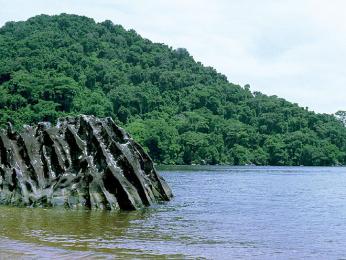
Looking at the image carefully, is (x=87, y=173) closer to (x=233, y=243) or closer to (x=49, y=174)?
(x=49, y=174)

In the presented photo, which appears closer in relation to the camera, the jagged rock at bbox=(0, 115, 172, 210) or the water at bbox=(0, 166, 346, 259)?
the water at bbox=(0, 166, 346, 259)

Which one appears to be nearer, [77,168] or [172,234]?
[172,234]

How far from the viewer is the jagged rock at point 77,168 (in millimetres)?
36812

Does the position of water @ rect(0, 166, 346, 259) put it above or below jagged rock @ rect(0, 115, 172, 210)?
below

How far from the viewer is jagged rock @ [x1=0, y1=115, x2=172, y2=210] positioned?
36812 mm

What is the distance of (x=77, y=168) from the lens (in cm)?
4022

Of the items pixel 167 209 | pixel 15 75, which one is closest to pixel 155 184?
pixel 167 209

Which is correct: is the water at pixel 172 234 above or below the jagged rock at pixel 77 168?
below

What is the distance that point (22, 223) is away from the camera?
90.6ft

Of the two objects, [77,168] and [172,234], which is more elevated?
[77,168]

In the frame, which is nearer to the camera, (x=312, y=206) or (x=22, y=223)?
(x=22, y=223)

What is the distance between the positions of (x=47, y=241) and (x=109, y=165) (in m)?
15.9

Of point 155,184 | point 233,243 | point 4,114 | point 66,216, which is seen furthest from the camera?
point 4,114

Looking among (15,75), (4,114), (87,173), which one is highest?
(15,75)
